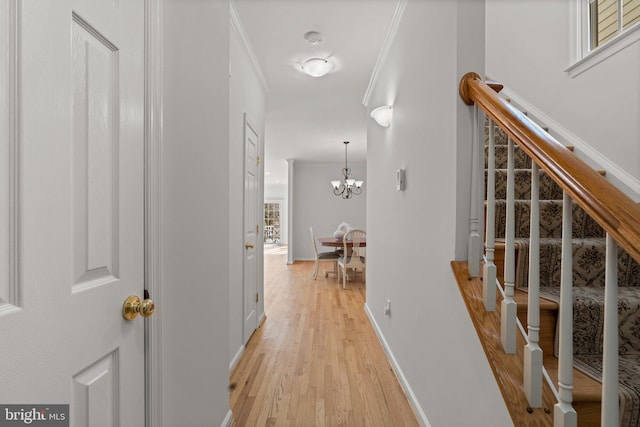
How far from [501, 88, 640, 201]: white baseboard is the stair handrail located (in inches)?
55.9

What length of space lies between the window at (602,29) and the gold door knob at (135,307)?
284 centimetres

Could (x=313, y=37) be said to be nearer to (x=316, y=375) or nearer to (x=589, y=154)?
(x=589, y=154)

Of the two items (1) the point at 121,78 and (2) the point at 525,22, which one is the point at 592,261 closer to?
(1) the point at 121,78

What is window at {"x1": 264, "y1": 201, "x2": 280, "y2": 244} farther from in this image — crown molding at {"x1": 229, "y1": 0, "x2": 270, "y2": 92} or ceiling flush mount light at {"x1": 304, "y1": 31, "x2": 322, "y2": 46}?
ceiling flush mount light at {"x1": 304, "y1": 31, "x2": 322, "y2": 46}

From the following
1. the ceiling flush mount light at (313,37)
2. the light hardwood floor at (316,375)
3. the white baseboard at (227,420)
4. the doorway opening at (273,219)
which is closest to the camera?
the white baseboard at (227,420)

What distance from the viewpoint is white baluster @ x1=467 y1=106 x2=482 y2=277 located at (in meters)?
1.32

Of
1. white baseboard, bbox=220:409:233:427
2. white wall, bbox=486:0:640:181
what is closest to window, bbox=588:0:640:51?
white wall, bbox=486:0:640:181

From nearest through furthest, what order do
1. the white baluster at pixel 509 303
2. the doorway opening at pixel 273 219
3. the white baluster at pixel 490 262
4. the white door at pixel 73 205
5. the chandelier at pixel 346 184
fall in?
1. the white door at pixel 73 205
2. the white baluster at pixel 509 303
3. the white baluster at pixel 490 262
4. the chandelier at pixel 346 184
5. the doorway opening at pixel 273 219

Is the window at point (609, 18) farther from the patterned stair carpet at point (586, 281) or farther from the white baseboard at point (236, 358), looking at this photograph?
the white baseboard at point (236, 358)

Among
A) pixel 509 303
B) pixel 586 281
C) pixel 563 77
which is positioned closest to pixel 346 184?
pixel 563 77

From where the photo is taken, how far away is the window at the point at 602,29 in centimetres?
194

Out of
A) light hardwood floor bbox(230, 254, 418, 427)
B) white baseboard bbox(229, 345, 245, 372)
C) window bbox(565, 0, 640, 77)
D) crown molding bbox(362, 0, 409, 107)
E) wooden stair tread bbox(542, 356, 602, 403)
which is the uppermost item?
crown molding bbox(362, 0, 409, 107)

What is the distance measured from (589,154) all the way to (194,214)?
251 cm

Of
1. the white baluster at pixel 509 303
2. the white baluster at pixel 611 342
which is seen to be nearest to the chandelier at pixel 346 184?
the white baluster at pixel 509 303
